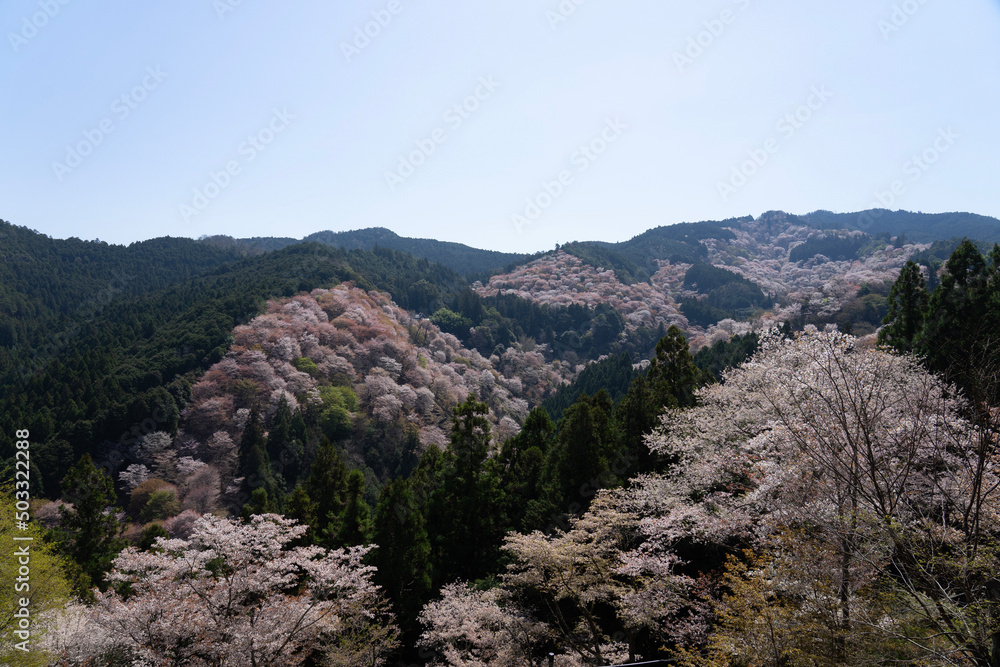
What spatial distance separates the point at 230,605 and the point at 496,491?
13967 millimetres

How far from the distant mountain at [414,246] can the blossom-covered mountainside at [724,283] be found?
33435 mm

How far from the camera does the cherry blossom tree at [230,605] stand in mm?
14352

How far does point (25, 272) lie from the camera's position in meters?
80.4

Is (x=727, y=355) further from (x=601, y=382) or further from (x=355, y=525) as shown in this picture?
(x=355, y=525)

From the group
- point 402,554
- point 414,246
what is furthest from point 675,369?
point 414,246

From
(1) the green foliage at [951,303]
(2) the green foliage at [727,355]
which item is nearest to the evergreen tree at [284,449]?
(2) the green foliage at [727,355]

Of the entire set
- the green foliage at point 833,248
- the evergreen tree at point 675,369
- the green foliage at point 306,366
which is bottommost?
the evergreen tree at point 675,369

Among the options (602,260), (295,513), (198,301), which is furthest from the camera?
(602,260)

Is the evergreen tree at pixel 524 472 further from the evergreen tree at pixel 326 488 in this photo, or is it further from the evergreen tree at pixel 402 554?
the evergreen tree at pixel 326 488

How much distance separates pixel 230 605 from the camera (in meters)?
14.6

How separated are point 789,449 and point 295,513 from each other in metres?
22.6

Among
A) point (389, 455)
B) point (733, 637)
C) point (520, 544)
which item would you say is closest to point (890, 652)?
point (733, 637)

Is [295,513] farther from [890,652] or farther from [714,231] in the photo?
[714,231]

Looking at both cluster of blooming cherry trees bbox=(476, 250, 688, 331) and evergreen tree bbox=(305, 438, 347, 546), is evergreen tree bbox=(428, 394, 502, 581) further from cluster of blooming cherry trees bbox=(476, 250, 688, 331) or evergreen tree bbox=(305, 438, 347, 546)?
cluster of blooming cherry trees bbox=(476, 250, 688, 331)
